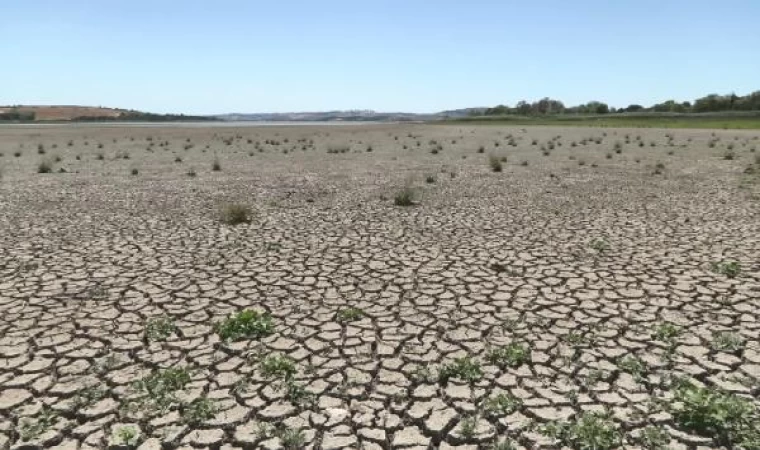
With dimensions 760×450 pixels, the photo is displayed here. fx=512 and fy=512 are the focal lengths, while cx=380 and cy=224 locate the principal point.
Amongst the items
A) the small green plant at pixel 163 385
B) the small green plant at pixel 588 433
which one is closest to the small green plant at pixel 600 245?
the small green plant at pixel 588 433

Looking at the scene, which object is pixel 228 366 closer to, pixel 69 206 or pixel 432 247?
pixel 432 247

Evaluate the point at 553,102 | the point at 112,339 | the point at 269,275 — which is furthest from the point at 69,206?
the point at 553,102

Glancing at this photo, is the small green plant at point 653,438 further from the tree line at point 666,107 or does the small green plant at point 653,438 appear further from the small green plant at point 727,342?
the tree line at point 666,107

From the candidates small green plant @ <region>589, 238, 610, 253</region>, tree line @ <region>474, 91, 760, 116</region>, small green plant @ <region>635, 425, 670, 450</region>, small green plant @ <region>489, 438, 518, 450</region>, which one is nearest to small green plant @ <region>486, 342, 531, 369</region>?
small green plant @ <region>489, 438, 518, 450</region>

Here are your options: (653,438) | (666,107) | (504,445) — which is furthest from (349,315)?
(666,107)

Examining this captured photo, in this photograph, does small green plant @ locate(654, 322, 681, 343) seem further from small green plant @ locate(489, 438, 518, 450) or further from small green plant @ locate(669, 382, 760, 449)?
small green plant @ locate(489, 438, 518, 450)

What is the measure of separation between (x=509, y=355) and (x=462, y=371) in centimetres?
51

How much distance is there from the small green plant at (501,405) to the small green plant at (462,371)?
296 mm

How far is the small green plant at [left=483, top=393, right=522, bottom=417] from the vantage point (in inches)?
139

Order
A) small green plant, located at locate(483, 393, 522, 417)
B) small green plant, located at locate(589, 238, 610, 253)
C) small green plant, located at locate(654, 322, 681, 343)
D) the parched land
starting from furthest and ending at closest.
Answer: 1. small green plant, located at locate(589, 238, 610, 253)
2. small green plant, located at locate(654, 322, 681, 343)
3. small green plant, located at locate(483, 393, 522, 417)
4. the parched land

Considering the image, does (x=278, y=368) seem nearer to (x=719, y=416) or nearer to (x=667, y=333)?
(x=719, y=416)

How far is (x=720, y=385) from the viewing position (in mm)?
3809

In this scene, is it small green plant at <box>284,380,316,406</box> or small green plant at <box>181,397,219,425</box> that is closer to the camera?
small green plant at <box>181,397,219,425</box>

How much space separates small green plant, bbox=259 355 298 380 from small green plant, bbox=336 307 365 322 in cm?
102
